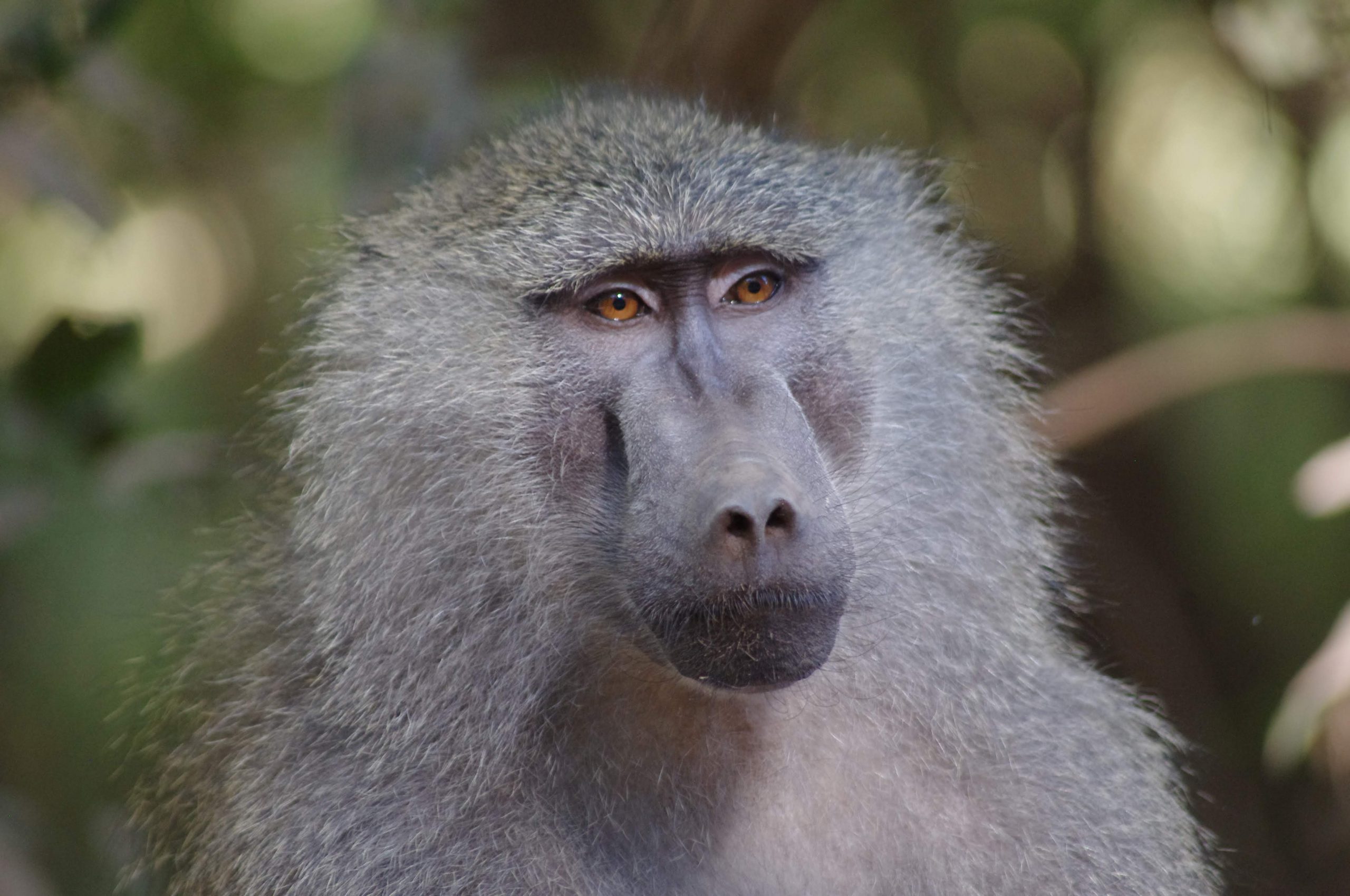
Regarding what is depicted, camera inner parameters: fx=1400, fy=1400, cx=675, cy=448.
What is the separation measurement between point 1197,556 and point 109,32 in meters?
4.94

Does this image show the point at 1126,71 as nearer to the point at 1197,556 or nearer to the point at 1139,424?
the point at 1139,424

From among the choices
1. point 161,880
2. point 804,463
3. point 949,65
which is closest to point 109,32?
point 161,880

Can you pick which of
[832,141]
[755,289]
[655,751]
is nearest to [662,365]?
[755,289]

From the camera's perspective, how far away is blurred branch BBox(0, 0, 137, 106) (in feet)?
11.9

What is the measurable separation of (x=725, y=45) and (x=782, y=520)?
2.57 metres

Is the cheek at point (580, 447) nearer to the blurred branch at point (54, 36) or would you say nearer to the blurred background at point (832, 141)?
the blurred background at point (832, 141)

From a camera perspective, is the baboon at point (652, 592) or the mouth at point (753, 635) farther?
the baboon at point (652, 592)

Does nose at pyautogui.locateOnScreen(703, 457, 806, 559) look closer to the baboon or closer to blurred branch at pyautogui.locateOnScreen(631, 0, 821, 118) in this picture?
the baboon

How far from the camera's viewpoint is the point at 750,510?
2.21 meters

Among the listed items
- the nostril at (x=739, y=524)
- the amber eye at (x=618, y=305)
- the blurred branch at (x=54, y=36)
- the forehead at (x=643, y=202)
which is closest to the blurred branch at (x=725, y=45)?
the forehead at (x=643, y=202)

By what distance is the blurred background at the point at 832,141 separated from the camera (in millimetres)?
3797

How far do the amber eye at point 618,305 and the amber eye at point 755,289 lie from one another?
179 mm

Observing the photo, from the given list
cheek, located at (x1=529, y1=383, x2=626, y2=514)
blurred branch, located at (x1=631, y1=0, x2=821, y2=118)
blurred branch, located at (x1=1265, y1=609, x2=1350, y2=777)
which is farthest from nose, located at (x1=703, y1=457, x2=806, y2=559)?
blurred branch, located at (x1=631, y1=0, x2=821, y2=118)

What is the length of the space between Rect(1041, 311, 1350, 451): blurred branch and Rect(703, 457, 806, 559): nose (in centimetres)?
261
